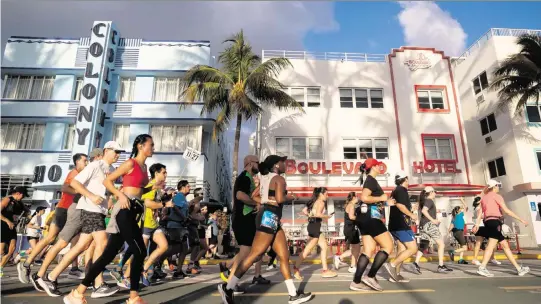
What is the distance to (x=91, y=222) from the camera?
442cm

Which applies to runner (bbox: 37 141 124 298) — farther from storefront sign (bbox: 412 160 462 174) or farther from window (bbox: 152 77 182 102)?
storefront sign (bbox: 412 160 462 174)

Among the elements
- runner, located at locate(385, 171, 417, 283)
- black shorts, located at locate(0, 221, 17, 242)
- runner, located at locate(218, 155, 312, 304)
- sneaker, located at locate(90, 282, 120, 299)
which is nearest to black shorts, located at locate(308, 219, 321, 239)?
runner, located at locate(385, 171, 417, 283)

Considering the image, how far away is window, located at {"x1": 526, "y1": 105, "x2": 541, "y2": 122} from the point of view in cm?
1931

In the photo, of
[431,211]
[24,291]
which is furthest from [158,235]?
[431,211]

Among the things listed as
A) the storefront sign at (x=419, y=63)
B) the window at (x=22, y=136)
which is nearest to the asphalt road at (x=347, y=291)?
the window at (x=22, y=136)

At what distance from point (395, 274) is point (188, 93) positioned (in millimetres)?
12903

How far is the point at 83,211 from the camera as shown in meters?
4.46

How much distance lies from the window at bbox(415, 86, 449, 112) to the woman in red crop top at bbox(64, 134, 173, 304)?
64.9ft

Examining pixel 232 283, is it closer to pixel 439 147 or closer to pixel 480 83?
pixel 439 147

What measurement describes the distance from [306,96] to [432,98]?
26.6 ft

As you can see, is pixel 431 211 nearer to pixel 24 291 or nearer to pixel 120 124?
pixel 24 291

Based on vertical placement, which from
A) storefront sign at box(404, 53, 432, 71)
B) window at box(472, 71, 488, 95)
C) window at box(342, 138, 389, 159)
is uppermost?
storefront sign at box(404, 53, 432, 71)

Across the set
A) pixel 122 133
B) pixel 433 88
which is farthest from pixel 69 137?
pixel 433 88

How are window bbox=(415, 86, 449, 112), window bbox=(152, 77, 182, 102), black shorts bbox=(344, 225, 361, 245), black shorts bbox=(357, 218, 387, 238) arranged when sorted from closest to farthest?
black shorts bbox=(357, 218, 387, 238) → black shorts bbox=(344, 225, 361, 245) → window bbox=(152, 77, 182, 102) → window bbox=(415, 86, 449, 112)
